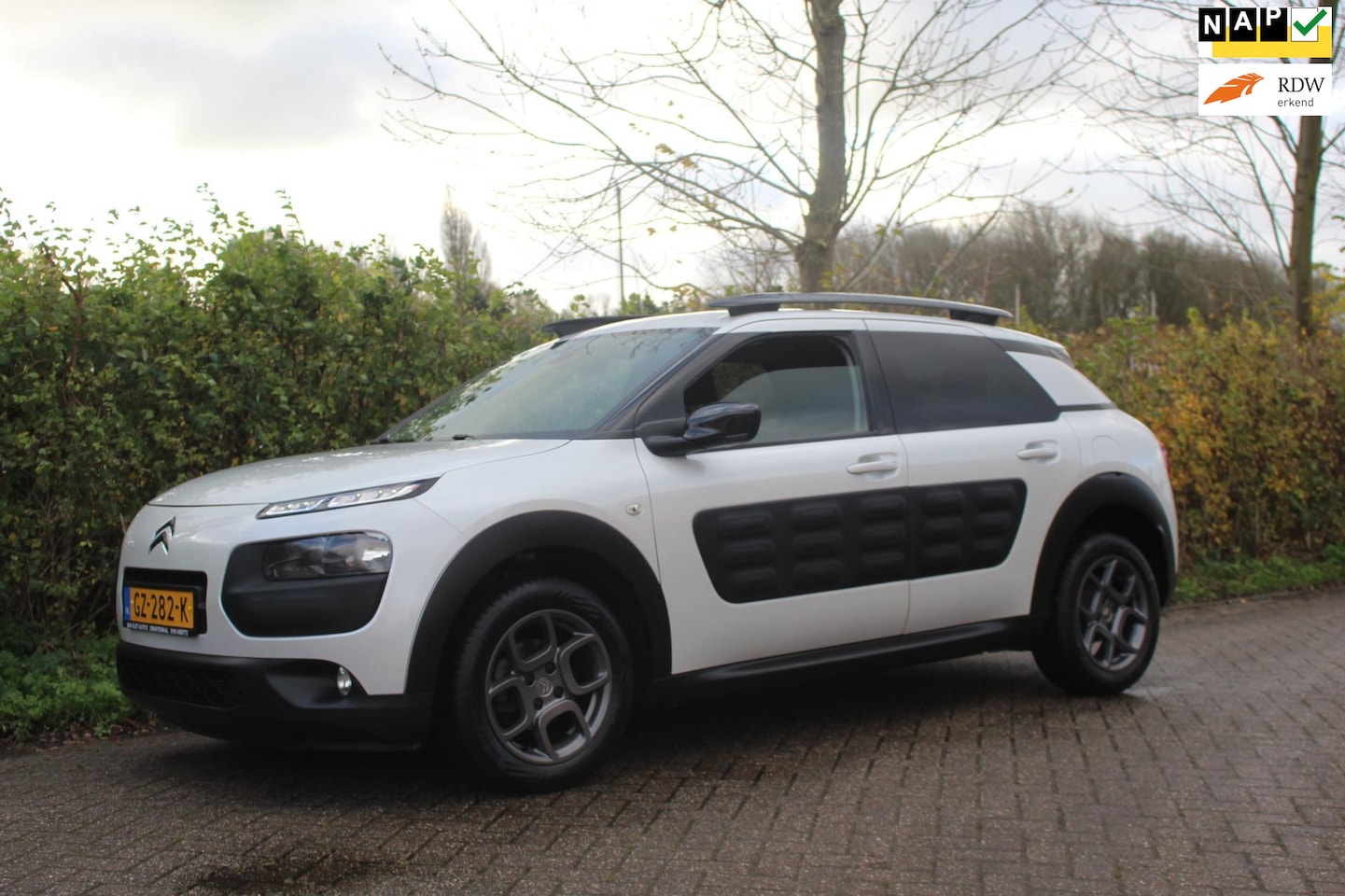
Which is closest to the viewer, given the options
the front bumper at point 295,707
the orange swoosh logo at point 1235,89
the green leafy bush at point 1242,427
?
the front bumper at point 295,707

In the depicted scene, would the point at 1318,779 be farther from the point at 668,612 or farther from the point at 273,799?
the point at 273,799

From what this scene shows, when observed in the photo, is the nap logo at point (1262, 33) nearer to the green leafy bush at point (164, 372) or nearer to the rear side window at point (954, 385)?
the rear side window at point (954, 385)

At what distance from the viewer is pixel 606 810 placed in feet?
14.8

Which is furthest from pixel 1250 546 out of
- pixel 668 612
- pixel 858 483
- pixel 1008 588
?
pixel 668 612

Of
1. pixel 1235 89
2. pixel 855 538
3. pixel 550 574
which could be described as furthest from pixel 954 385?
pixel 1235 89

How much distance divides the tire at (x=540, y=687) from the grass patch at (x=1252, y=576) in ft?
22.1

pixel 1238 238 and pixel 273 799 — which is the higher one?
pixel 1238 238

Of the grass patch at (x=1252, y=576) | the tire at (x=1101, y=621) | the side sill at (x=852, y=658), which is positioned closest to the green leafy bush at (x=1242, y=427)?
the grass patch at (x=1252, y=576)

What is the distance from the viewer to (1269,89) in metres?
15.0

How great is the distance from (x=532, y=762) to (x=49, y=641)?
290cm

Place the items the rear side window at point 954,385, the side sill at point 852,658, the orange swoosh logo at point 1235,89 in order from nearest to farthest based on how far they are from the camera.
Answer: the side sill at point 852,658 < the rear side window at point 954,385 < the orange swoosh logo at point 1235,89

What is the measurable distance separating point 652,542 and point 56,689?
2857 millimetres

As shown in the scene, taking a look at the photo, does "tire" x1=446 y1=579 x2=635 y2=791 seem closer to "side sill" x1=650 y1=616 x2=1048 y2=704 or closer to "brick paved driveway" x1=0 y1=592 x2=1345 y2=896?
"brick paved driveway" x1=0 y1=592 x2=1345 y2=896

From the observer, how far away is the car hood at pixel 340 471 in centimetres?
452
